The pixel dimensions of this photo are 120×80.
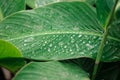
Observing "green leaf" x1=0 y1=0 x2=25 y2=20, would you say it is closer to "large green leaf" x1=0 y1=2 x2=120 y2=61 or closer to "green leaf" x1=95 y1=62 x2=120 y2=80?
"large green leaf" x1=0 y1=2 x2=120 y2=61

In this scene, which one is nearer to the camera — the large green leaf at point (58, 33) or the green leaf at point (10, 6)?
the large green leaf at point (58, 33)

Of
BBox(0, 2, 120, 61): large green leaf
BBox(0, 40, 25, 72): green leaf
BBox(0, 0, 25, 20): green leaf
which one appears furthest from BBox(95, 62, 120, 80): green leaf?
BBox(0, 0, 25, 20): green leaf

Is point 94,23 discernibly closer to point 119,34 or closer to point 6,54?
point 119,34

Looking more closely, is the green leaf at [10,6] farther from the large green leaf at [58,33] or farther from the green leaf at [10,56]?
the green leaf at [10,56]

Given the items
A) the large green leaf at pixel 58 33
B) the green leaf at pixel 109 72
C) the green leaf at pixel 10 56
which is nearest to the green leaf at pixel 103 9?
the large green leaf at pixel 58 33

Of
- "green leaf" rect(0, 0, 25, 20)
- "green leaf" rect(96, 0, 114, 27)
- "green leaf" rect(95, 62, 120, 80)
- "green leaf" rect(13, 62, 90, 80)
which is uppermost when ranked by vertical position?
"green leaf" rect(96, 0, 114, 27)

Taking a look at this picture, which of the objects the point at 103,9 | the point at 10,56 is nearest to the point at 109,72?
the point at 103,9

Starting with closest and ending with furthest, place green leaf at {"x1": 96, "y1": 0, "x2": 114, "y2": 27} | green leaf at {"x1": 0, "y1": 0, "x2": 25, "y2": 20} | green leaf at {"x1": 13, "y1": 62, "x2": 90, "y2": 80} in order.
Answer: green leaf at {"x1": 13, "y1": 62, "x2": 90, "y2": 80} < green leaf at {"x1": 96, "y1": 0, "x2": 114, "y2": 27} < green leaf at {"x1": 0, "y1": 0, "x2": 25, "y2": 20}

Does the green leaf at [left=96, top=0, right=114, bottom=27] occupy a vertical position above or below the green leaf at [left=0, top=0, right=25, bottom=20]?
above
